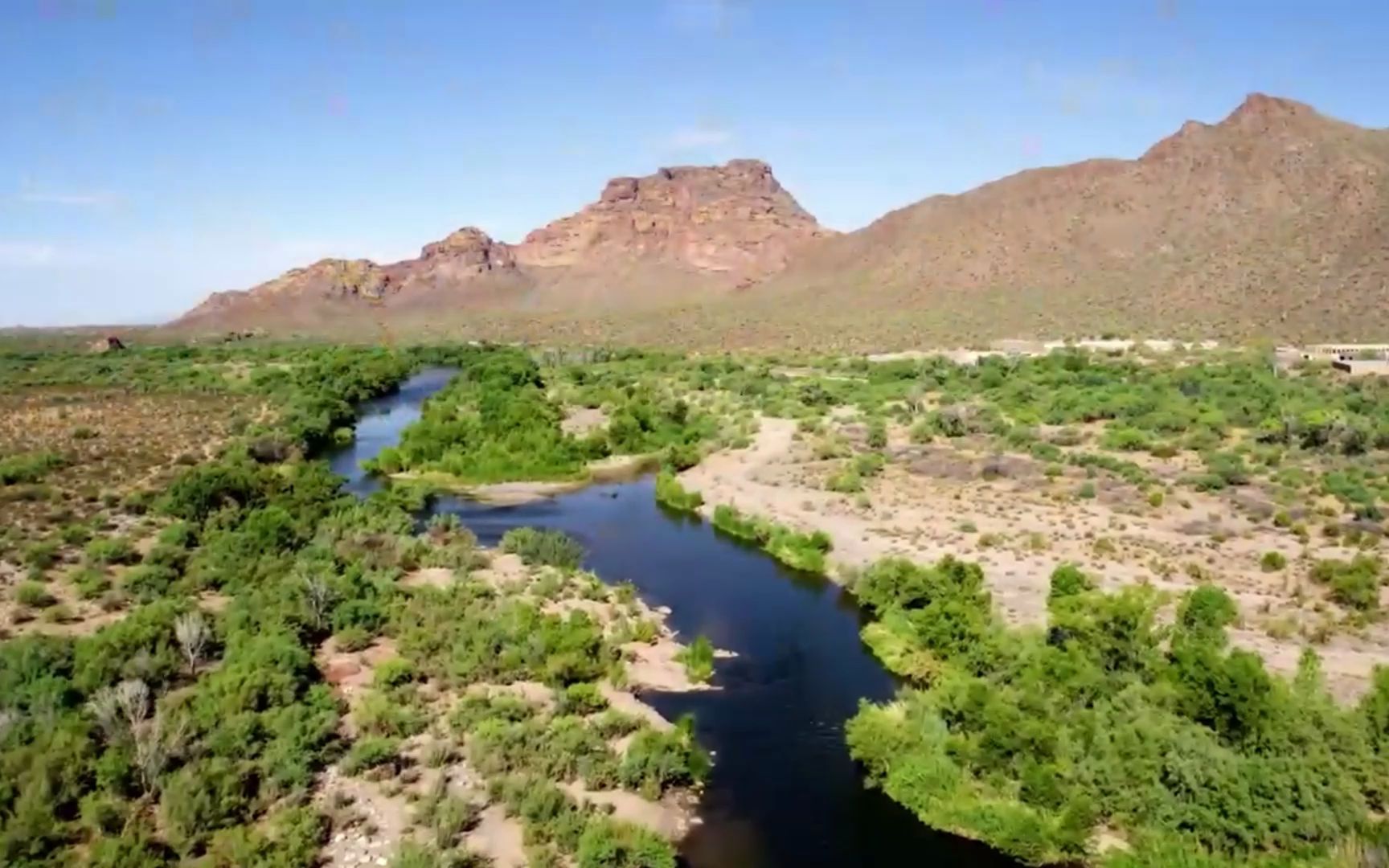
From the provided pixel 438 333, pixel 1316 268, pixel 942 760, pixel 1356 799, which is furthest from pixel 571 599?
pixel 438 333

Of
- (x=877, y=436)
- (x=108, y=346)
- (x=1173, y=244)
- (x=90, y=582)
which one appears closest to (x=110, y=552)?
(x=90, y=582)

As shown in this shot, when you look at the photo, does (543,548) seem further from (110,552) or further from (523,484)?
(523,484)

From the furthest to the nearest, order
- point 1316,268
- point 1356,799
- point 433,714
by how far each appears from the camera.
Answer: point 1316,268 < point 433,714 < point 1356,799

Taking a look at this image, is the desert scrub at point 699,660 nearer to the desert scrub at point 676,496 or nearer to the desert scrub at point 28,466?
the desert scrub at point 676,496

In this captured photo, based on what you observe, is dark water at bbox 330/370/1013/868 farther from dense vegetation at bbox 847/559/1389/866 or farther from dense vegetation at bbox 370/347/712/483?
dense vegetation at bbox 370/347/712/483

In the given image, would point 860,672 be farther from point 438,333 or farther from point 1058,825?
point 438,333

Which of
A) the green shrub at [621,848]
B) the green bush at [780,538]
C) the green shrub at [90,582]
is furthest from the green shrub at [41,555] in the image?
the green bush at [780,538]

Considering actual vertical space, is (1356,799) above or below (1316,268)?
below
